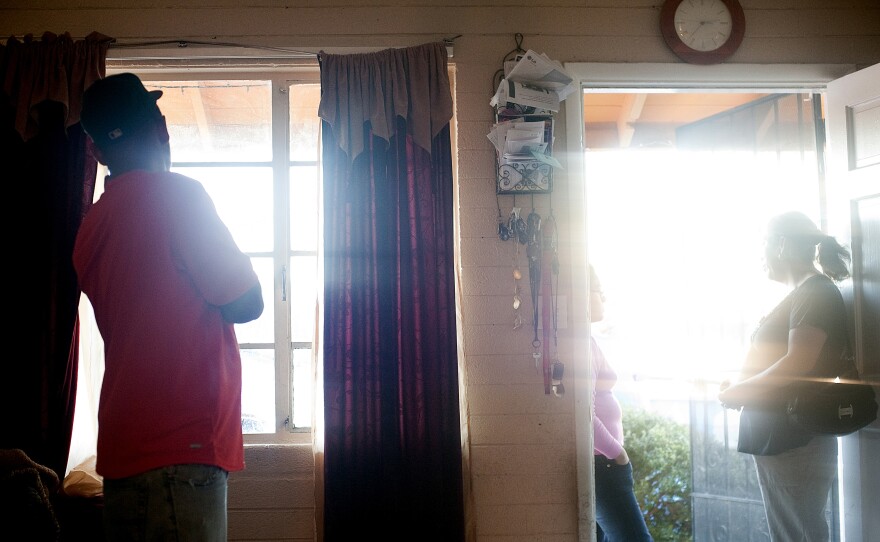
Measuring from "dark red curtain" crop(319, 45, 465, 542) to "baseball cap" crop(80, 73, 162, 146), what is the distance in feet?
4.40

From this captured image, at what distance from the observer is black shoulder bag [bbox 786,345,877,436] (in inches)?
96.8

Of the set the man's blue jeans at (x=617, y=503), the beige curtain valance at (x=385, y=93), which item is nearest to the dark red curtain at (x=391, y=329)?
the beige curtain valance at (x=385, y=93)

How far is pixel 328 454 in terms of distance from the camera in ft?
8.70

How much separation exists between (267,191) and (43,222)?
2.82 feet

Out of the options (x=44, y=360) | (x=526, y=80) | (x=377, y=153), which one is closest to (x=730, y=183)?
(x=526, y=80)

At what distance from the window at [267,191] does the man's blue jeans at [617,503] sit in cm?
126

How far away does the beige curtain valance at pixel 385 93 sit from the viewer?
2752mm

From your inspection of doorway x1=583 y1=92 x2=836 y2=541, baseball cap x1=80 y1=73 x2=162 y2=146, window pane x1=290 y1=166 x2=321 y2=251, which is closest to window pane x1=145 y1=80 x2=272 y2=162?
window pane x1=290 y1=166 x2=321 y2=251

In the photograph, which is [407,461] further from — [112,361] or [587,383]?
[112,361]

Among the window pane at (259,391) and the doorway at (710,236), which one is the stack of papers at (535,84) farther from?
the window pane at (259,391)

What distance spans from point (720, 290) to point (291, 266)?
99.7 inches

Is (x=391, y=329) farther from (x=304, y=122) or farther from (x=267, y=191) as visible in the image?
(x=304, y=122)

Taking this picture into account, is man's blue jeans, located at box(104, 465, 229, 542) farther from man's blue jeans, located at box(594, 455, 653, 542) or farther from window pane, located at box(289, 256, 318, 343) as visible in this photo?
man's blue jeans, located at box(594, 455, 653, 542)

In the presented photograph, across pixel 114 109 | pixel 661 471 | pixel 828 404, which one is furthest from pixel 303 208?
pixel 661 471
